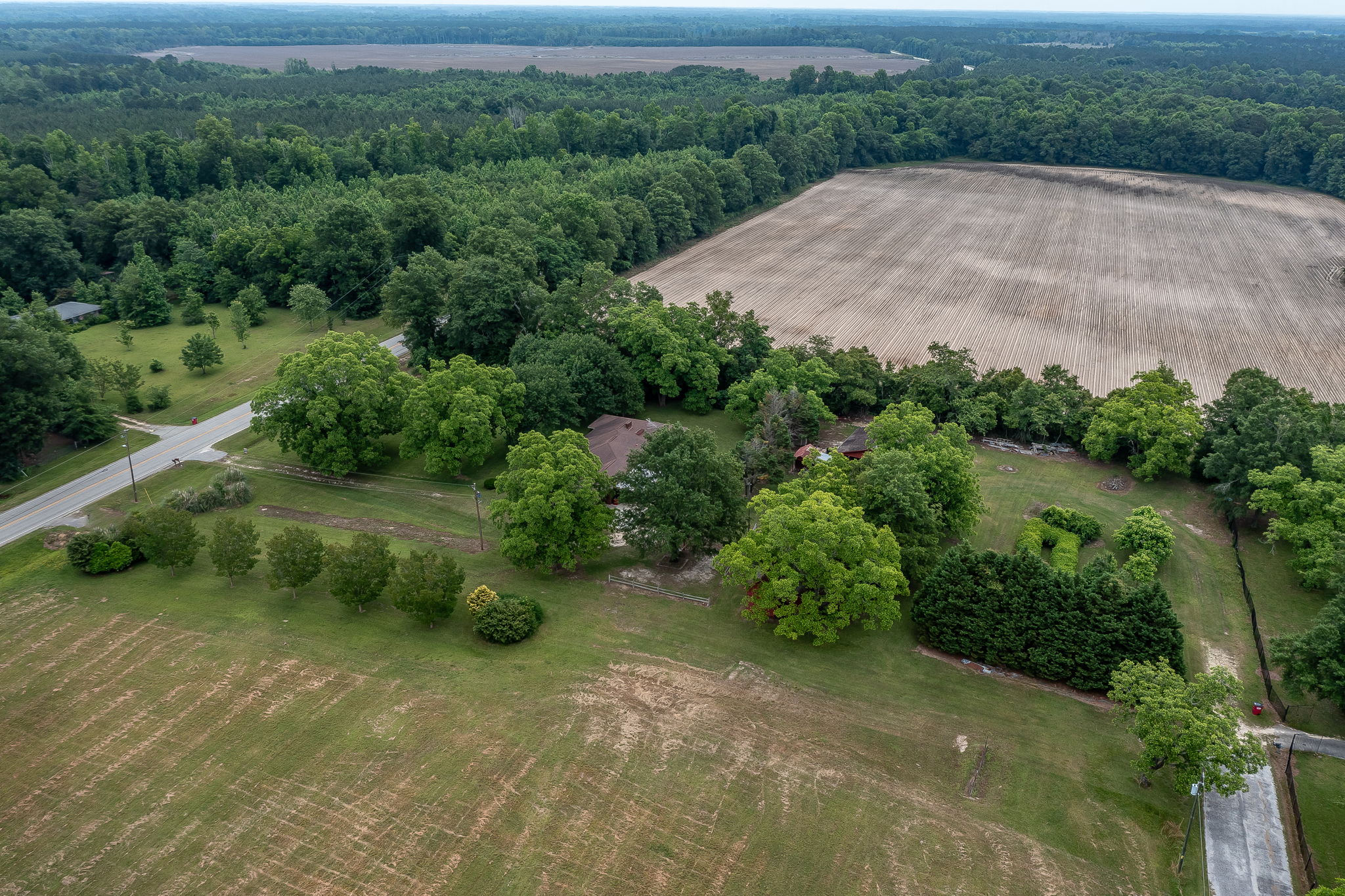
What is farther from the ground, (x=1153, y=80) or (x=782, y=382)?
(x=1153, y=80)

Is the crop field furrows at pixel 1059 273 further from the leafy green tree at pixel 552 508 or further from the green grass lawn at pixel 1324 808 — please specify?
the green grass lawn at pixel 1324 808

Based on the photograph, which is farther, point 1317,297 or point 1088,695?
point 1317,297

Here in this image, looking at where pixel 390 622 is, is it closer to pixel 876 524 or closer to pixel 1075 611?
pixel 876 524

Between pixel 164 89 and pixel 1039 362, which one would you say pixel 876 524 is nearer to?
pixel 1039 362

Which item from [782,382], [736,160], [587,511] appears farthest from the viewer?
[736,160]

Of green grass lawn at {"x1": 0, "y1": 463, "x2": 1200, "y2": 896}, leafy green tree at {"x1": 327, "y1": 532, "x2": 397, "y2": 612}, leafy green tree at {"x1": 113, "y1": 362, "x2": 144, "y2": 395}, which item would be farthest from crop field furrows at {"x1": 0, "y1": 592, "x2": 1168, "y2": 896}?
leafy green tree at {"x1": 113, "y1": 362, "x2": 144, "y2": 395}

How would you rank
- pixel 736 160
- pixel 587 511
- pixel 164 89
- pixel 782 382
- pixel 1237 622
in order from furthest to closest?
1. pixel 164 89
2. pixel 736 160
3. pixel 782 382
4. pixel 587 511
5. pixel 1237 622

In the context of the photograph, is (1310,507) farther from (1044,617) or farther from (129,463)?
(129,463)

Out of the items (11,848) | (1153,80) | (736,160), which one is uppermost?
(1153,80)

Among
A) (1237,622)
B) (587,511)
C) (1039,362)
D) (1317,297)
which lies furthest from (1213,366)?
(587,511)
